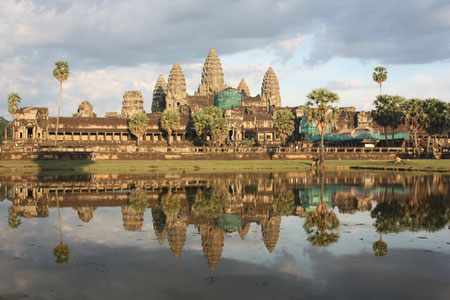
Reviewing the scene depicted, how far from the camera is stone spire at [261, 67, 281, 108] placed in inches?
6791

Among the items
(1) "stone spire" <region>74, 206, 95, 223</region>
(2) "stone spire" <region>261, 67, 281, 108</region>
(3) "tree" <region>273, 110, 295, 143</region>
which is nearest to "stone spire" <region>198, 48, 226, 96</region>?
(2) "stone spire" <region>261, 67, 281, 108</region>

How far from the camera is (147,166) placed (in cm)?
5381

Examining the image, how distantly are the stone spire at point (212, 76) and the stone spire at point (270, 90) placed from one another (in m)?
17.0

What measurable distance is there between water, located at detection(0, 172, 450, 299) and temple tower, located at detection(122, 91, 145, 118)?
115 meters

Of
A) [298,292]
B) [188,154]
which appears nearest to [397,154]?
[188,154]

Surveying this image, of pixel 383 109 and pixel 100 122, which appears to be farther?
pixel 100 122

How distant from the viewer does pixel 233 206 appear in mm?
22469

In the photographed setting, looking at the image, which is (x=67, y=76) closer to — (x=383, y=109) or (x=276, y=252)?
(x=383, y=109)

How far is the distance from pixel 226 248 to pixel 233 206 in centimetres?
874

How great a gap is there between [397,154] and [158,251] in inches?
2678

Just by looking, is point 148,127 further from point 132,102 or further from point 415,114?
point 415,114

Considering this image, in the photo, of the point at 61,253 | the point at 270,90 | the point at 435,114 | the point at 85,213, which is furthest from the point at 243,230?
the point at 270,90

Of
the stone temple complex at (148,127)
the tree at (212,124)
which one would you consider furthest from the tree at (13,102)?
the tree at (212,124)

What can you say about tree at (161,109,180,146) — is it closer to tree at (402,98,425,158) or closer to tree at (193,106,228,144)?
tree at (193,106,228,144)
